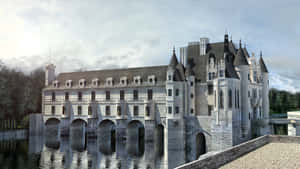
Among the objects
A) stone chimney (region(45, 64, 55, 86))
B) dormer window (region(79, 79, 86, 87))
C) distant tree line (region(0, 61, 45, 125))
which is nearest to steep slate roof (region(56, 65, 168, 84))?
dormer window (region(79, 79, 86, 87))

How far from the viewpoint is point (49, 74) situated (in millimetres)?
58844

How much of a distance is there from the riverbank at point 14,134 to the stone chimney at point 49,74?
1083 cm

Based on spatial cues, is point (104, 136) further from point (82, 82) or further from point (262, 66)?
point (262, 66)

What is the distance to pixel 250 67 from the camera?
43469 millimetres

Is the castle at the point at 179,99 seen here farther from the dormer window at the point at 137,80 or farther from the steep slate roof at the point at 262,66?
the dormer window at the point at 137,80

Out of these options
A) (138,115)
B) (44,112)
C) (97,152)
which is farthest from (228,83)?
(44,112)

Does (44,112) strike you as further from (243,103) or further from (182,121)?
(243,103)

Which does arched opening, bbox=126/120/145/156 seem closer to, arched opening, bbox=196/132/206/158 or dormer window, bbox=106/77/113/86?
dormer window, bbox=106/77/113/86

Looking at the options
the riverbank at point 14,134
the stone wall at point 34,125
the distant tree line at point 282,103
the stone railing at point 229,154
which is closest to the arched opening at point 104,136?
the stone wall at point 34,125

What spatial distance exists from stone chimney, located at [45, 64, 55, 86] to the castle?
7.81 feet

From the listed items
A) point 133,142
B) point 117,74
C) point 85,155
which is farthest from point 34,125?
point 85,155

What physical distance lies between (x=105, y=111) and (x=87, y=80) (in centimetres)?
818

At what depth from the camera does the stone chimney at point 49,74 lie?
2299 inches

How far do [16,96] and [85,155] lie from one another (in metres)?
30.0
